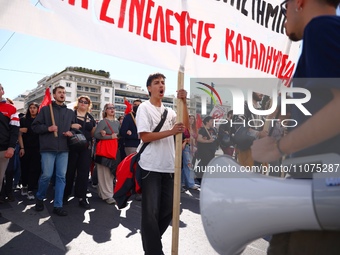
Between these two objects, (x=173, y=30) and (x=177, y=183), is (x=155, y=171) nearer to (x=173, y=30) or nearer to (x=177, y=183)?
(x=177, y=183)

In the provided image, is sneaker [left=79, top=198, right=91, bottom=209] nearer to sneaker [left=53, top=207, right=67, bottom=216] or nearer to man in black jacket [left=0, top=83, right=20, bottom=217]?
sneaker [left=53, top=207, right=67, bottom=216]

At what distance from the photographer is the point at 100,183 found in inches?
201

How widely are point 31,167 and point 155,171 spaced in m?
3.80

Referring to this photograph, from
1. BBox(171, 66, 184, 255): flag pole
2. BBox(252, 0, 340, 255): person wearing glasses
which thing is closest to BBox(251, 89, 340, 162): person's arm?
BBox(252, 0, 340, 255): person wearing glasses

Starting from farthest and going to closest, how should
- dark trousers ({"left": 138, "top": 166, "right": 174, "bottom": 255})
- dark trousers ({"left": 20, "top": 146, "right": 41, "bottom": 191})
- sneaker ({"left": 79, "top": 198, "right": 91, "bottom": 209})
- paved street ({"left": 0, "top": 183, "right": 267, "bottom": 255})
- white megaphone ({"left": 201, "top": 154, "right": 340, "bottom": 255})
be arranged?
dark trousers ({"left": 20, "top": 146, "right": 41, "bottom": 191}) → sneaker ({"left": 79, "top": 198, "right": 91, "bottom": 209}) → paved street ({"left": 0, "top": 183, "right": 267, "bottom": 255}) → dark trousers ({"left": 138, "top": 166, "right": 174, "bottom": 255}) → white megaphone ({"left": 201, "top": 154, "right": 340, "bottom": 255})

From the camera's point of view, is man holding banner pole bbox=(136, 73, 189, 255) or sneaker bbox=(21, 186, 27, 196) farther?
sneaker bbox=(21, 186, 27, 196)

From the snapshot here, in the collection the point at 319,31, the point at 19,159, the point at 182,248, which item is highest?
the point at 319,31

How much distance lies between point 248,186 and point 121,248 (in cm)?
259

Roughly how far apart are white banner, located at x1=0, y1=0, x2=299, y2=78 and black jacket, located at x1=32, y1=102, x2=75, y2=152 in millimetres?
2519

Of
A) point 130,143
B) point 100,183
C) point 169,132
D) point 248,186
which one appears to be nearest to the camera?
point 248,186

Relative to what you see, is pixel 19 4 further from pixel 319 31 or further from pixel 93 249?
pixel 93 249

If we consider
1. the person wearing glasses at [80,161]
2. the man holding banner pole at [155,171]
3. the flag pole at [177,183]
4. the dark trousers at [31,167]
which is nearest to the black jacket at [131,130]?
the person wearing glasses at [80,161]

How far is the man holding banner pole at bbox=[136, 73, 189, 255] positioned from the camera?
2439 mm

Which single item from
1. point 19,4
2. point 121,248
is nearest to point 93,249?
point 121,248
